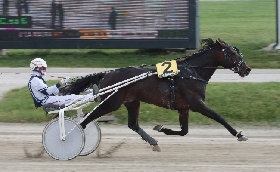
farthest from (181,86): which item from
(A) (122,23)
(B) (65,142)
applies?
(A) (122,23)

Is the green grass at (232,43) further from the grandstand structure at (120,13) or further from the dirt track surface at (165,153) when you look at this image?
the grandstand structure at (120,13)

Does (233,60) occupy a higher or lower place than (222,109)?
higher

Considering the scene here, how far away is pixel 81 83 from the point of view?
32.7ft

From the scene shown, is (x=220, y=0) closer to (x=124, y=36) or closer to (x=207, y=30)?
(x=207, y=30)

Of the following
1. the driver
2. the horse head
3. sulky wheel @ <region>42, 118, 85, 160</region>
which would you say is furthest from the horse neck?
sulky wheel @ <region>42, 118, 85, 160</region>

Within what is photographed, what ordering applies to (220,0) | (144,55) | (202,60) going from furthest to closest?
(220,0) → (144,55) → (202,60)

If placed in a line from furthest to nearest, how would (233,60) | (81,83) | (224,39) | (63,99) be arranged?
(224,39), (81,83), (233,60), (63,99)

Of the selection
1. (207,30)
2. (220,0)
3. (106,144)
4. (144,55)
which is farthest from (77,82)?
(220,0)

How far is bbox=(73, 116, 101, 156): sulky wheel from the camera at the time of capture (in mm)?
9734

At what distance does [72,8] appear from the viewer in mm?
18594

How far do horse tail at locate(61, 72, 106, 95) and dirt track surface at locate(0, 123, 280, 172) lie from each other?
943 millimetres

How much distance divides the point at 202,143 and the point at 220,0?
27389mm

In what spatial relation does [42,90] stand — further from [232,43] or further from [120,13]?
[232,43]

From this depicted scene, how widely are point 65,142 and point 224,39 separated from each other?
14.7 m
